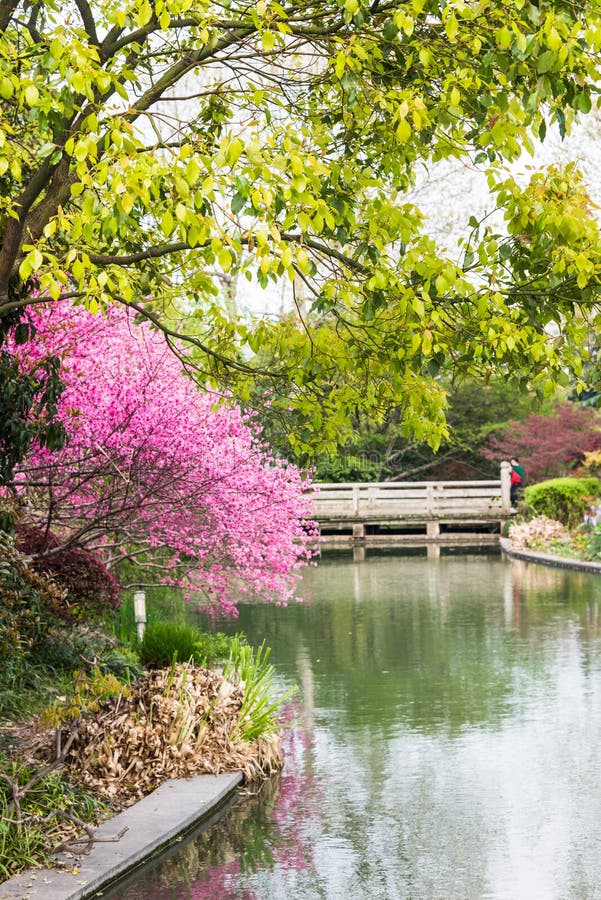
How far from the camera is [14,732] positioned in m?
9.56

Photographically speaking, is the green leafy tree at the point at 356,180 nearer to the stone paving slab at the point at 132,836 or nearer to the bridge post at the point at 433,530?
the stone paving slab at the point at 132,836

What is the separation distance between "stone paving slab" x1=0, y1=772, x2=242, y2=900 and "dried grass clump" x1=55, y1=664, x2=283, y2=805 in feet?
0.65

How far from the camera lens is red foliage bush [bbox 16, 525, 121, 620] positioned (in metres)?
11.0

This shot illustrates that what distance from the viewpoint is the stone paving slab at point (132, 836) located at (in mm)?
6672

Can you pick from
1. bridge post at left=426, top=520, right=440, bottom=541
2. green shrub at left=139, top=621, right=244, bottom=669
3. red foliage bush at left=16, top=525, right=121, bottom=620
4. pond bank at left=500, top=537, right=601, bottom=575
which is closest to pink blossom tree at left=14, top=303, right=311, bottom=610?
red foliage bush at left=16, top=525, right=121, bottom=620

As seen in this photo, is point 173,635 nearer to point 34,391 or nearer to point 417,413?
point 34,391

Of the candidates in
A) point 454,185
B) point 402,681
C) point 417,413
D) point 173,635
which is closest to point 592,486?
point 454,185

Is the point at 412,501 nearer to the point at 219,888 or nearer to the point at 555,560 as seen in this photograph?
the point at 555,560

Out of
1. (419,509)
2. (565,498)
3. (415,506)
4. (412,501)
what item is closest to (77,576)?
(565,498)

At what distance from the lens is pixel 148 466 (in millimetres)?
12062

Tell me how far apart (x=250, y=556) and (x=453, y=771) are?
4.97 metres

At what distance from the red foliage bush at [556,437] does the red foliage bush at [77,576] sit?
25.9 meters

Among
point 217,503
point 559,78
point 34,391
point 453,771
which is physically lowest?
point 453,771

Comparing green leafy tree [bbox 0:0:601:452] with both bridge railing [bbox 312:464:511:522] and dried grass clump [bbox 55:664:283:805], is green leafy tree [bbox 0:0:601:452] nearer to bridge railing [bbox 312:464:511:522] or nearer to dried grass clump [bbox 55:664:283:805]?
dried grass clump [bbox 55:664:283:805]
